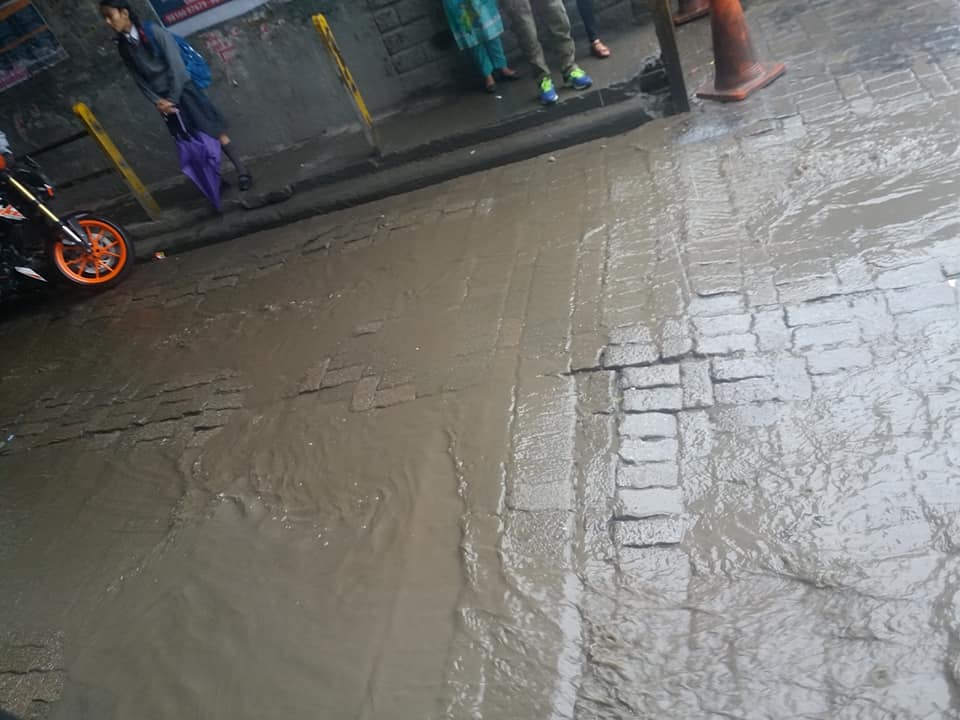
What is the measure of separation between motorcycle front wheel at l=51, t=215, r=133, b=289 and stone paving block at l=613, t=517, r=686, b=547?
6366 millimetres

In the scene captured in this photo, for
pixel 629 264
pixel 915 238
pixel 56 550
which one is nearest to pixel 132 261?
pixel 56 550

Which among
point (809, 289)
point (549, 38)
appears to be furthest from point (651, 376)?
point (549, 38)

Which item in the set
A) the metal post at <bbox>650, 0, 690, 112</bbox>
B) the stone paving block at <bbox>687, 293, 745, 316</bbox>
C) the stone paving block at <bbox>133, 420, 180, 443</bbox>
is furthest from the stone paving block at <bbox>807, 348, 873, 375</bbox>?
the stone paving block at <bbox>133, 420, 180, 443</bbox>

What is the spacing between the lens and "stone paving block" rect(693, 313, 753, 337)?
140 inches

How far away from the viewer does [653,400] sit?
11.1 feet

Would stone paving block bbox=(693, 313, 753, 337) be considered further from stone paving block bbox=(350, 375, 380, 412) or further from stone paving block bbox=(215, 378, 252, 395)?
stone paving block bbox=(215, 378, 252, 395)

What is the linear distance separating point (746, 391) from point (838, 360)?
0.44 m

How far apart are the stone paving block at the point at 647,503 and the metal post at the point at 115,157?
662 cm

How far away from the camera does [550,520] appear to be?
3090 mm

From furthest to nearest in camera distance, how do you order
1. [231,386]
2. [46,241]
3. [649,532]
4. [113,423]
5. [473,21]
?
[46,241]
[473,21]
[113,423]
[231,386]
[649,532]

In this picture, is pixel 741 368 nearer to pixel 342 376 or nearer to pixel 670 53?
pixel 342 376

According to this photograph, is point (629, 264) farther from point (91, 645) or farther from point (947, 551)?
point (91, 645)

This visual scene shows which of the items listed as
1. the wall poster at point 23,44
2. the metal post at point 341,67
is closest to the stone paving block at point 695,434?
the metal post at point 341,67

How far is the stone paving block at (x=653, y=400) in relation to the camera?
11.0ft
